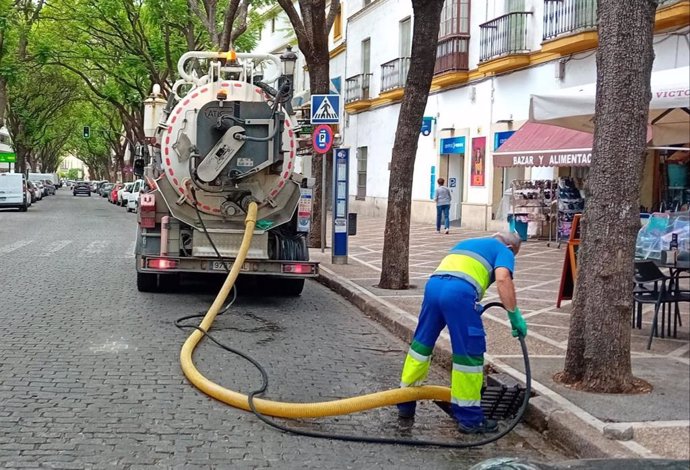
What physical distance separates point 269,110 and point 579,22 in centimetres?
952

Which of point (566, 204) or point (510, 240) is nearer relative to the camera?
point (510, 240)

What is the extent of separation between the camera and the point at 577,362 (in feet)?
18.9

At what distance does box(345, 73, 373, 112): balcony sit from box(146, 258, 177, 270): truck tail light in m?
21.2

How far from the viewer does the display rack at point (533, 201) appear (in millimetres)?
18078

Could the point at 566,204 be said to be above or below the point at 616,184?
below

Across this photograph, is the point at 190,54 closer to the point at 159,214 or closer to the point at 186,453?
the point at 159,214

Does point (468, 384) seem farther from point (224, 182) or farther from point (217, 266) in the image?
point (217, 266)

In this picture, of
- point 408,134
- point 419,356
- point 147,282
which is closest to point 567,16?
point 408,134

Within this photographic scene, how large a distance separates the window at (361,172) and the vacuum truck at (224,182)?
2123 centimetres

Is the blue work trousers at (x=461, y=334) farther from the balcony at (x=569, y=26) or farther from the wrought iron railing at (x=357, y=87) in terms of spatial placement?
the wrought iron railing at (x=357, y=87)

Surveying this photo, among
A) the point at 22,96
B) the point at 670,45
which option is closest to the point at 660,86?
the point at 670,45

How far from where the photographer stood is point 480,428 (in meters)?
5.19

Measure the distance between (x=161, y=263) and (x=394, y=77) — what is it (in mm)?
18647

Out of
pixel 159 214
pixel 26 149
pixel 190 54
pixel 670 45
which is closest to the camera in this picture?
pixel 670 45
